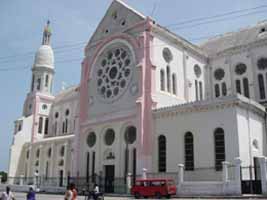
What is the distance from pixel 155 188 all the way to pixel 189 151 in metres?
5.52

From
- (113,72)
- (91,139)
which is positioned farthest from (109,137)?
(113,72)

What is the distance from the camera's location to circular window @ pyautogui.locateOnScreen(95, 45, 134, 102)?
116 ft

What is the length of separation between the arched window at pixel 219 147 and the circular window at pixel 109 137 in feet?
39.6

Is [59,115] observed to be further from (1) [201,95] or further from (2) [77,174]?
(1) [201,95]

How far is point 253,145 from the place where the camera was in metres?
27.6

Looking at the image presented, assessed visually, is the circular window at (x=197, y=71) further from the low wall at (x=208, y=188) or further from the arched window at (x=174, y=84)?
the low wall at (x=208, y=188)

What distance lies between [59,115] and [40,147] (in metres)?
7.64

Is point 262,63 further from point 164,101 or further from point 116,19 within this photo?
point 116,19

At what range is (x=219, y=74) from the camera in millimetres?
40844

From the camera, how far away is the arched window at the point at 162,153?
97.1ft

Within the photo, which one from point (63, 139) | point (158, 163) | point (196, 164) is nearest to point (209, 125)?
point (196, 164)

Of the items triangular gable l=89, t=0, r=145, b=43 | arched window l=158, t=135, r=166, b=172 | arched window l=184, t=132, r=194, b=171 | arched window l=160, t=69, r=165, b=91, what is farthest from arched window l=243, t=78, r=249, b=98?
triangular gable l=89, t=0, r=145, b=43

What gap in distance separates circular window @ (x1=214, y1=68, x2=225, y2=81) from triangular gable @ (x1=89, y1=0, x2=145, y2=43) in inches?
488

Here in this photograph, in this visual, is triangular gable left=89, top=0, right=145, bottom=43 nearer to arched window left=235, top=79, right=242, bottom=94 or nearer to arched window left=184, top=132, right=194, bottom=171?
arched window left=235, top=79, right=242, bottom=94
